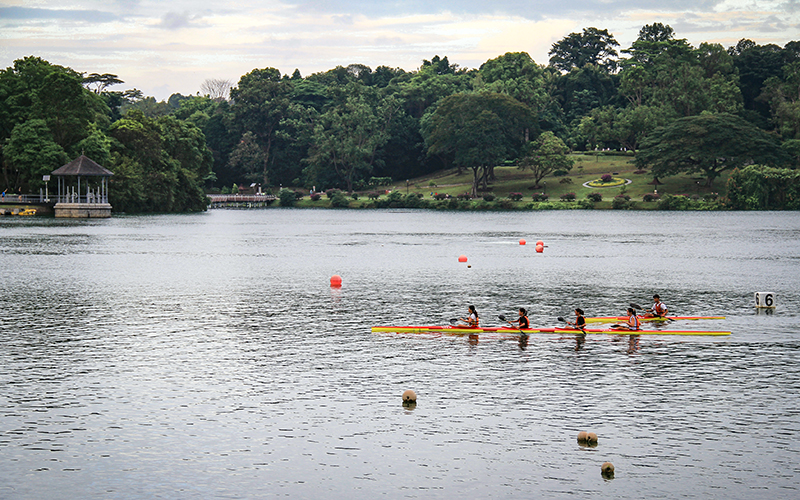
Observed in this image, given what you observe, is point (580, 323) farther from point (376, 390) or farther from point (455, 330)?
point (376, 390)

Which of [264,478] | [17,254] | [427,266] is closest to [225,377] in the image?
[264,478]

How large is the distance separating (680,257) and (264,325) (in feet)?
154

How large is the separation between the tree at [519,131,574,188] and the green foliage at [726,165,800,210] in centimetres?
3882

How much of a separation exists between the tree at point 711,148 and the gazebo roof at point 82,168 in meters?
107

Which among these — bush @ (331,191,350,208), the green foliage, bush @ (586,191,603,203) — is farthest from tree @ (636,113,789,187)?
bush @ (331,191,350,208)

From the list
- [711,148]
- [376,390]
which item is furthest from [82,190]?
[376,390]

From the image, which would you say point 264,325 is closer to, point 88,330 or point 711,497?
point 88,330

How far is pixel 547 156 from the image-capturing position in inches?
7205

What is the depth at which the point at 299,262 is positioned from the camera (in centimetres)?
6962

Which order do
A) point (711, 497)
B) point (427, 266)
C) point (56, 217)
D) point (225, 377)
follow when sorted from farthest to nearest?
point (56, 217)
point (427, 266)
point (225, 377)
point (711, 497)

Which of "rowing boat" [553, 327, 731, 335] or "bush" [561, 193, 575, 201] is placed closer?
"rowing boat" [553, 327, 731, 335]

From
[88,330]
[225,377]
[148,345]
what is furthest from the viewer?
[88,330]

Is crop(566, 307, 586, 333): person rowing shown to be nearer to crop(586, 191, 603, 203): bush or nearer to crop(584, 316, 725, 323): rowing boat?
crop(584, 316, 725, 323): rowing boat

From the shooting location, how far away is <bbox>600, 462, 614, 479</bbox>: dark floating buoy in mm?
18375
